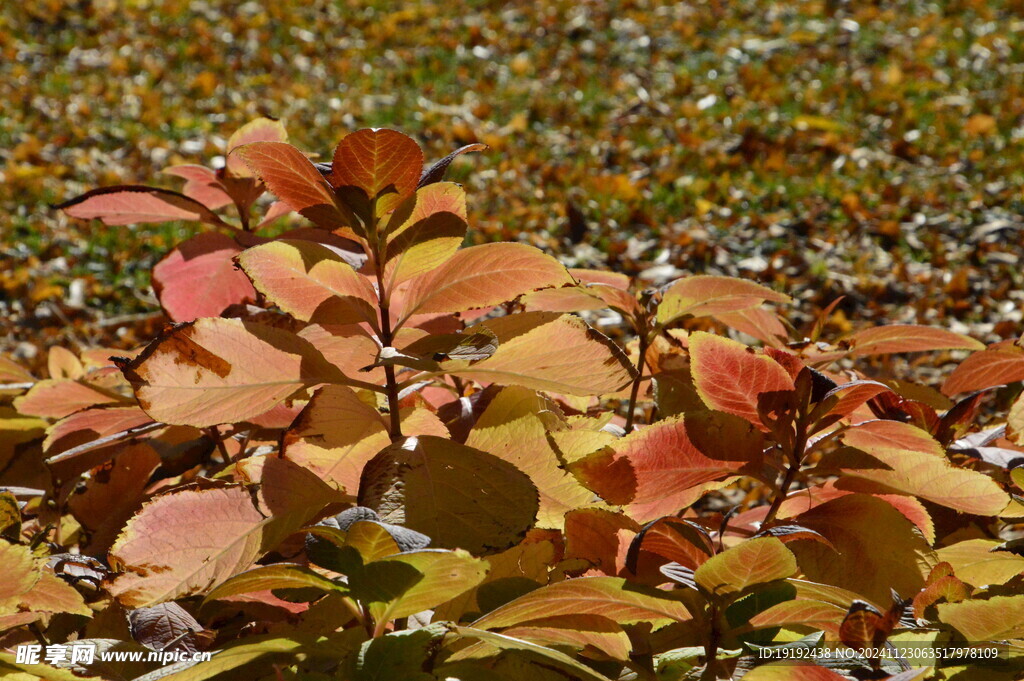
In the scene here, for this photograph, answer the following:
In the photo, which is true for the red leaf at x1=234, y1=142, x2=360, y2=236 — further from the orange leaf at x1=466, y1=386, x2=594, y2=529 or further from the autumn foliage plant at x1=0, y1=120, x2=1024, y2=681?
the orange leaf at x1=466, y1=386, x2=594, y2=529

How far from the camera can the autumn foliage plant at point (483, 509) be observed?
68 centimetres

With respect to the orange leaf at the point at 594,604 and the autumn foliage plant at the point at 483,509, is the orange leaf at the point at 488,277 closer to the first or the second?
the autumn foliage plant at the point at 483,509

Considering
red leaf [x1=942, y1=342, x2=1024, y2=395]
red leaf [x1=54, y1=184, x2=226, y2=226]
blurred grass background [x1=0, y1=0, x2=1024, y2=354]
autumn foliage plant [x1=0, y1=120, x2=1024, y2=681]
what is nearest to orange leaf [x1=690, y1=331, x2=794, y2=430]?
autumn foliage plant [x1=0, y1=120, x2=1024, y2=681]

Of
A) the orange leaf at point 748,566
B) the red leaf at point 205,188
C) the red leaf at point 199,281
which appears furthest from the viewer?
the red leaf at point 205,188

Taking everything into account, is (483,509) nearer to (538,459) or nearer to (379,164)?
(538,459)

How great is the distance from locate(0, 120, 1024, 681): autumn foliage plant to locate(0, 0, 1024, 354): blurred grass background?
2.56m

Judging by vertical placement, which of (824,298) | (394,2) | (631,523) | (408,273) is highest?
(394,2)

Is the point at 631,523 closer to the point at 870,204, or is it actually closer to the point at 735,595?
the point at 735,595

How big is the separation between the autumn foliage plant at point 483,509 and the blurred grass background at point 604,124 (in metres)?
2.56

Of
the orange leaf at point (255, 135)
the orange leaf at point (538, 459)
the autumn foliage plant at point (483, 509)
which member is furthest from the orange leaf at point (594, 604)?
the orange leaf at point (255, 135)

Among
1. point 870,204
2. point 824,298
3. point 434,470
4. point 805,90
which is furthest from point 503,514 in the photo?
point 805,90

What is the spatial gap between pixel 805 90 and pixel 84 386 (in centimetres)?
529

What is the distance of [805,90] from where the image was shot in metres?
5.65

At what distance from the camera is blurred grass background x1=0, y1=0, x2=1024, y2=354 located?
149 inches
